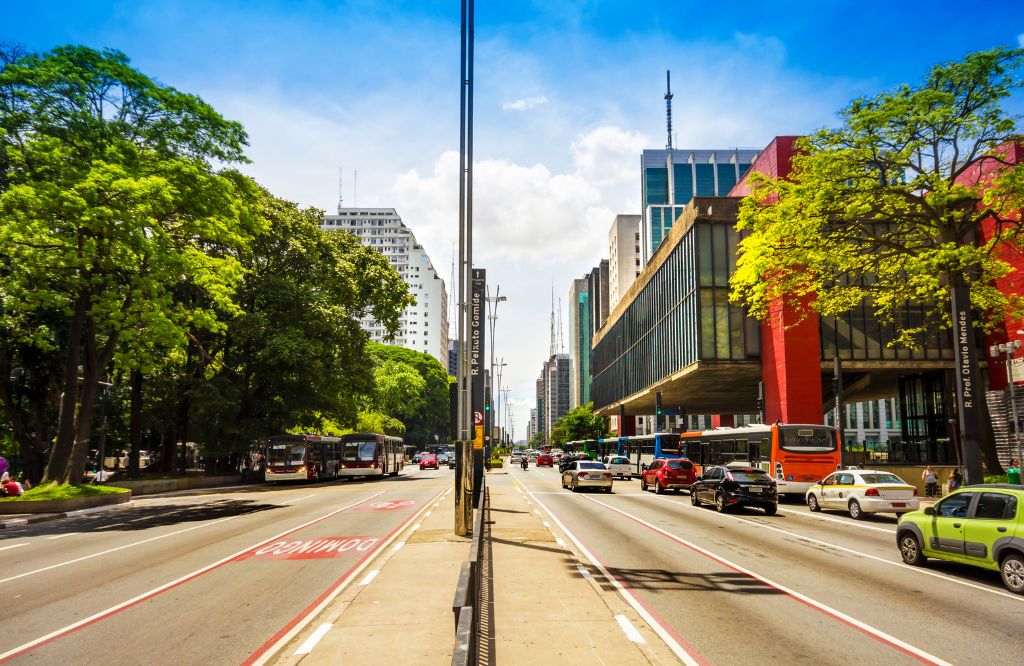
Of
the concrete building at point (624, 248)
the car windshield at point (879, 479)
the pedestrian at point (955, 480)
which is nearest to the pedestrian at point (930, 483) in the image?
the pedestrian at point (955, 480)

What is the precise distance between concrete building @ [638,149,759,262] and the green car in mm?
145798

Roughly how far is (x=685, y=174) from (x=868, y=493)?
146 metres

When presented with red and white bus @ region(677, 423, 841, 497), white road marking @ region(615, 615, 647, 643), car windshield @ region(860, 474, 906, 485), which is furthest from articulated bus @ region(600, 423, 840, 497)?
white road marking @ region(615, 615, 647, 643)

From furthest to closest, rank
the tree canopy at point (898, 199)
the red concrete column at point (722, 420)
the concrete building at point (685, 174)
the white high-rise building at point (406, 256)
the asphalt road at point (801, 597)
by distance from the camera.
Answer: the white high-rise building at point (406, 256) → the concrete building at point (685, 174) → the red concrete column at point (722, 420) → the tree canopy at point (898, 199) → the asphalt road at point (801, 597)

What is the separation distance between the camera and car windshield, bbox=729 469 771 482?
23219 millimetres

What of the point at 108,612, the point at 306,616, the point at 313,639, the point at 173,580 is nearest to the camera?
the point at 313,639

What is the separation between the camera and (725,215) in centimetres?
4694

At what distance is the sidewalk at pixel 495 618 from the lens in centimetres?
681

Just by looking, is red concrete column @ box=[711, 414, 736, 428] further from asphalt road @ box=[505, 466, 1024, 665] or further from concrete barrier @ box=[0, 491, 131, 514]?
concrete barrier @ box=[0, 491, 131, 514]

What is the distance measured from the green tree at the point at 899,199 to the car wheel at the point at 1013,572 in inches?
508

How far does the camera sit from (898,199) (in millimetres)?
23047

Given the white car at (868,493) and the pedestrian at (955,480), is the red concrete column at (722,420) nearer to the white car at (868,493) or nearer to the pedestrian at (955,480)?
the pedestrian at (955,480)

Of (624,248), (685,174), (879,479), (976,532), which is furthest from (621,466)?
(685,174)

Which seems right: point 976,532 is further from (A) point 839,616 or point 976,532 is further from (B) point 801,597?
(A) point 839,616
